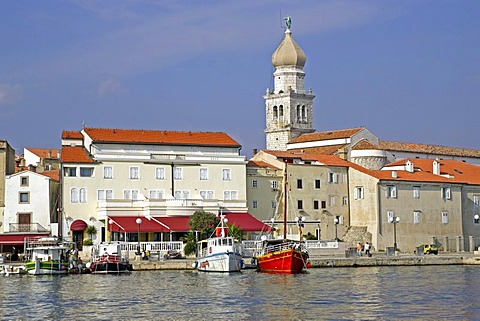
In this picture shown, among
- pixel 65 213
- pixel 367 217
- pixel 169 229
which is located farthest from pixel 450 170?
pixel 65 213

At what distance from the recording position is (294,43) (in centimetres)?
13850

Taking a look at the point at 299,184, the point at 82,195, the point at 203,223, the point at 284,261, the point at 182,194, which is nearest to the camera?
the point at 284,261

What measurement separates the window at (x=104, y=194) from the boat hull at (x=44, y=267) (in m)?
16.7

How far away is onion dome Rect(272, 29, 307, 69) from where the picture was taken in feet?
452

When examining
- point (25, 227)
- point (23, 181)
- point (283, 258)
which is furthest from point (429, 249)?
point (23, 181)

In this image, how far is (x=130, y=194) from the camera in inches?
3406

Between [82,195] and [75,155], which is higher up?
[75,155]

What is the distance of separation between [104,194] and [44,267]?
58.9 feet

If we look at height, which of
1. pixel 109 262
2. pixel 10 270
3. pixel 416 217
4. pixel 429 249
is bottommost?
pixel 10 270

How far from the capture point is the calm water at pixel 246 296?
44781mm

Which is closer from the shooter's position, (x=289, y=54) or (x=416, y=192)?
(x=416, y=192)

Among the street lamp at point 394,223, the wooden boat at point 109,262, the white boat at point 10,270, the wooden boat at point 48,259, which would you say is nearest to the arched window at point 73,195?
the wooden boat at point 109,262

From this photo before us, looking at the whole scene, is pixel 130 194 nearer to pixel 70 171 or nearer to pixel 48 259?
pixel 70 171

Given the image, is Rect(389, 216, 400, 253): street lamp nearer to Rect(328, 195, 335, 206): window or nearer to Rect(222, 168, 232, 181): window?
Rect(328, 195, 335, 206): window
